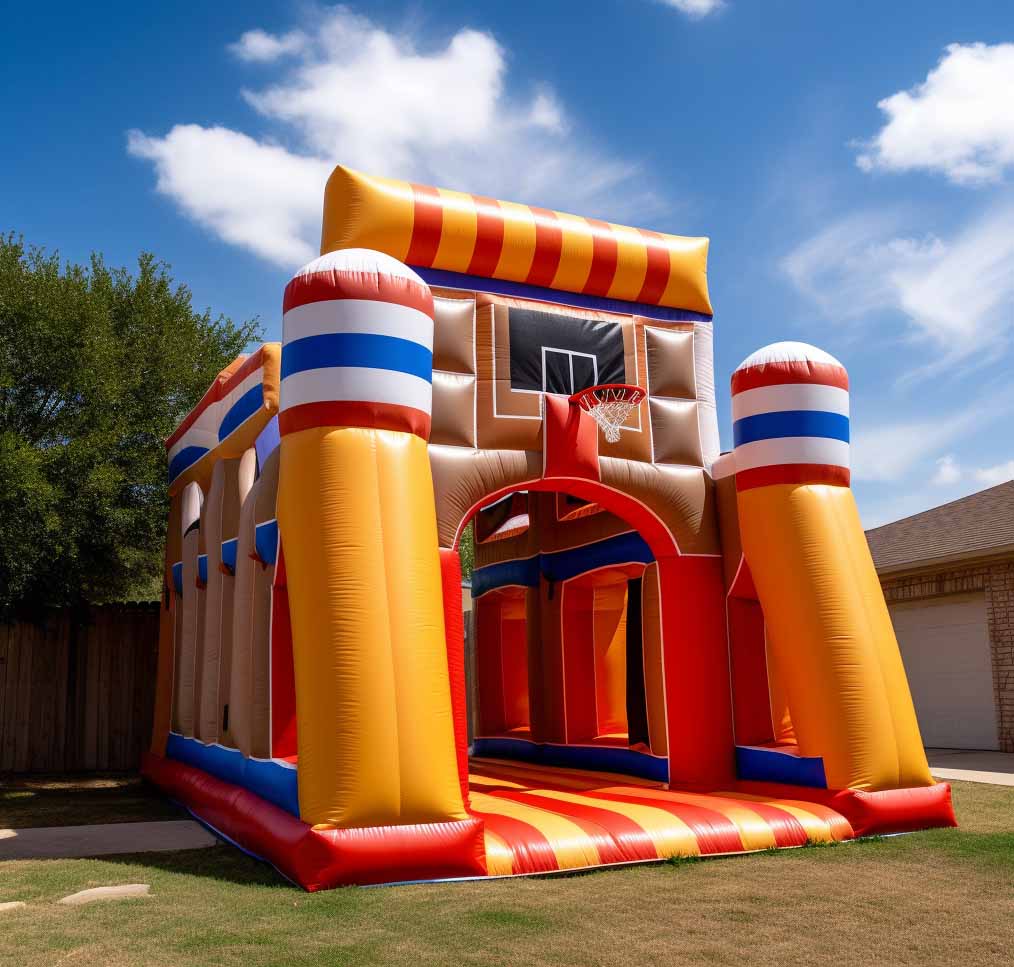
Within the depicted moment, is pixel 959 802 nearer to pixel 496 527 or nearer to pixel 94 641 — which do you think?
pixel 496 527

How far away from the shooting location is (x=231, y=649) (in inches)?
309

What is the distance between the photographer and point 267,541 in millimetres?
6797

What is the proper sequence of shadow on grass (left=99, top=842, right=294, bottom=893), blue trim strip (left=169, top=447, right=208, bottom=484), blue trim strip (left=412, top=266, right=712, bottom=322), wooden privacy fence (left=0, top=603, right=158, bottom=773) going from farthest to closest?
wooden privacy fence (left=0, top=603, right=158, bottom=773)
blue trim strip (left=169, top=447, right=208, bottom=484)
blue trim strip (left=412, top=266, right=712, bottom=322)
shadow on grass (left=99, top=842, right=294, bottom=893)

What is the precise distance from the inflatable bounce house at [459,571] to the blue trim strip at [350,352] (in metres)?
0.02

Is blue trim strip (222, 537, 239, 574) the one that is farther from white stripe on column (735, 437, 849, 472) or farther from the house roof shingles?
the house roof shingles

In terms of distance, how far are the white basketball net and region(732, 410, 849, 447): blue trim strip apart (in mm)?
869

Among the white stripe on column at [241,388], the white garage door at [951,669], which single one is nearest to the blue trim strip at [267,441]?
the white stripe on column at [241,388]

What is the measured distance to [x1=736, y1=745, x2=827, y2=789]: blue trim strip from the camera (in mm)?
6570

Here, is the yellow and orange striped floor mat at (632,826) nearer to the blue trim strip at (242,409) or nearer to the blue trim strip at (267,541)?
the blue trim strip at (267,541)

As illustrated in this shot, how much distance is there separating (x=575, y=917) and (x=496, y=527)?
7226mm

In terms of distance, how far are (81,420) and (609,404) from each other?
616 cm

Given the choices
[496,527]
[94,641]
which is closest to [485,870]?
[496,527]

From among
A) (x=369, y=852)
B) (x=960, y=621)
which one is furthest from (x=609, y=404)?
(x=960, y=621)

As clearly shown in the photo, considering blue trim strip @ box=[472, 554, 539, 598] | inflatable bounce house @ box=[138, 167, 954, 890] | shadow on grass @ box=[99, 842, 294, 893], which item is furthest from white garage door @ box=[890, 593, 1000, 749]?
shadow on grass @ box=[99, 842, 294, 893]
